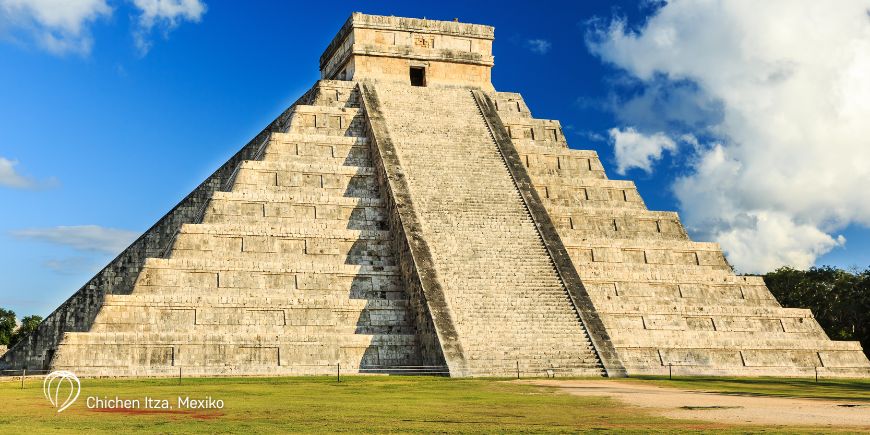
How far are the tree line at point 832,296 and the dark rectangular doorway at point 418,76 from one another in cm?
2104

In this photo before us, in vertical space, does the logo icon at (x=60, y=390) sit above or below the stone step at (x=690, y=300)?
below

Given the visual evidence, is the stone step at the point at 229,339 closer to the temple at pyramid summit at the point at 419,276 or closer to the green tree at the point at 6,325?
the temple at pyramid summit at the point at 419,276

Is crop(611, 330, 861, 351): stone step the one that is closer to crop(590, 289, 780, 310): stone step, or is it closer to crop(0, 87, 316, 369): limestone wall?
crop(590, 289, 780, 310): stone step

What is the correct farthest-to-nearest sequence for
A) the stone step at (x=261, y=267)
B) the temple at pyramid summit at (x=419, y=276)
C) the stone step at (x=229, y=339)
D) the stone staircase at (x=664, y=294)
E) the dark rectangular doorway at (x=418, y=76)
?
the dark rectangular doorway at (x=418, y=76), the stone staircase at (x=664, y=294), the stone step at (x=261, y=267), the temple at pyramid summit at (x=419, y=276), the stone step at (x=229, y=339)

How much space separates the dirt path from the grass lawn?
26.2 inches

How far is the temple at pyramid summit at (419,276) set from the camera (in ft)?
71.3

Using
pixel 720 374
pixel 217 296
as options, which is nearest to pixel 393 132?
pixel 217 296

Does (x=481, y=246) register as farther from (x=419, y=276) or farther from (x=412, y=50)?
(x=412, y=50)

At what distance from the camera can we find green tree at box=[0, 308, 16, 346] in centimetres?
4553

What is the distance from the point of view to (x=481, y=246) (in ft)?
81.9

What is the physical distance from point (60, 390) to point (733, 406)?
1143 centimetres

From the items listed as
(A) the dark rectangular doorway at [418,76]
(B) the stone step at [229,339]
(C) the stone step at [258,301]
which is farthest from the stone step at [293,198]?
(A) the dark rectangular doorway at [418,76]

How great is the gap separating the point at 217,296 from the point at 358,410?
1042 centimetres

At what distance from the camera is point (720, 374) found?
77.8ft
